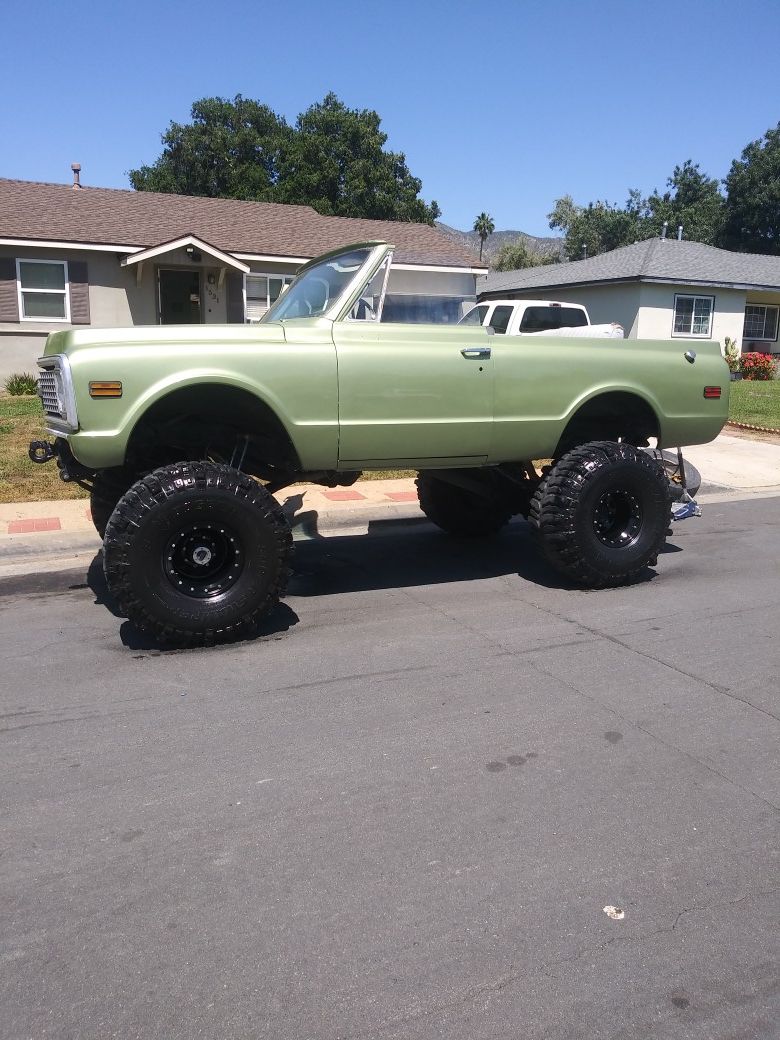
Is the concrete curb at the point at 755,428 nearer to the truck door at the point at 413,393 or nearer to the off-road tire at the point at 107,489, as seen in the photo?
the truck door at the point at 413,393

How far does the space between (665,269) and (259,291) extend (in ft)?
40.9

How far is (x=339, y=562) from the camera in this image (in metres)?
7.08

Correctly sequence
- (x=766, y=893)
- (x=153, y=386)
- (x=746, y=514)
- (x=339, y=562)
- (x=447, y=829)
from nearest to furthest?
(x=766, y=893)
(x=447, y=829)
(x=153, y=386)
(x=339, y=562)
(x=746, y=514)

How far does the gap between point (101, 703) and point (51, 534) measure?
3.50m

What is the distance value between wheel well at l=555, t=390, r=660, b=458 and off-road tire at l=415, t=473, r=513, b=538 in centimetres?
101

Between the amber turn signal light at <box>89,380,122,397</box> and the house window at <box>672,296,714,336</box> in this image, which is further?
the house window at <box>672,296,714,336</box>

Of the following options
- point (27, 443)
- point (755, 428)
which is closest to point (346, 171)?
point (755, 428)

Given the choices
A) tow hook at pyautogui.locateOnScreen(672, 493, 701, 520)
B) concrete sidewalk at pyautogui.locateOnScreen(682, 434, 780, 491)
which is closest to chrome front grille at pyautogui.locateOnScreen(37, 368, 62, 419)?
tow hook at pyautogui.locateOnScreen(672, 493, 701, 520)

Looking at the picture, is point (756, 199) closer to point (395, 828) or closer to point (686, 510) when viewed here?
Result: point (686, 510)

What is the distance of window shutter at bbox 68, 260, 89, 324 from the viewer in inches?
723

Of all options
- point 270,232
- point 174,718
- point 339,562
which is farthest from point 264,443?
point 270,232

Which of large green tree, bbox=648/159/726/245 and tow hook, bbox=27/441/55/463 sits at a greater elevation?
large green tree, bbox=648/159/726/245

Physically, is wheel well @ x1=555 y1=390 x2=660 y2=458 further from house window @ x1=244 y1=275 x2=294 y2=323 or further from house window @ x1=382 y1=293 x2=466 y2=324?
house window @ x1=244 y1=275 x2=294 y2=323

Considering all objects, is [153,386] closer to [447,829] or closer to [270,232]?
[447,829]
